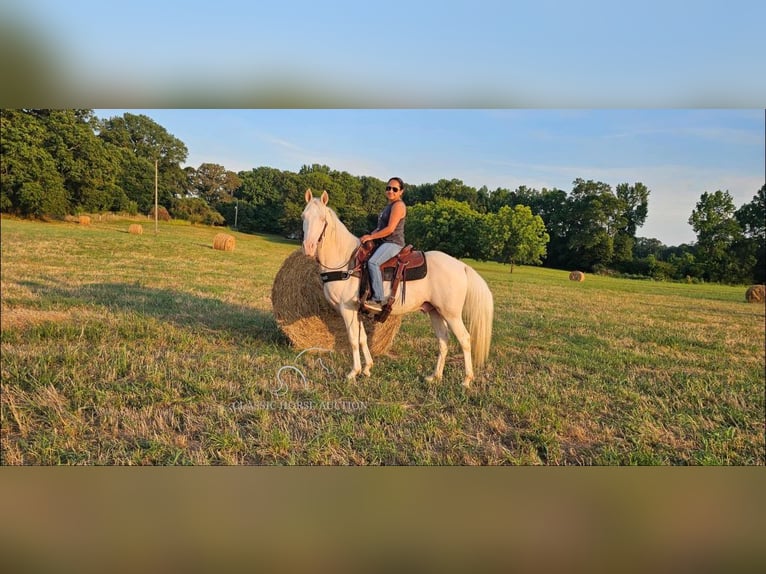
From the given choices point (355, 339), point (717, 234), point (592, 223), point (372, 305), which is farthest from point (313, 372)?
point (717, 234)

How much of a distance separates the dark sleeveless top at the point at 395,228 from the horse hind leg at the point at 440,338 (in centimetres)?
58

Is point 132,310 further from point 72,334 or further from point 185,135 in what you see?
point 185,135

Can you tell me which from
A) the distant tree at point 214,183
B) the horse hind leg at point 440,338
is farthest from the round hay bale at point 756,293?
the distant tree at point 214,183

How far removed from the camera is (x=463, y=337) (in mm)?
2617

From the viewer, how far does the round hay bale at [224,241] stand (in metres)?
2.76

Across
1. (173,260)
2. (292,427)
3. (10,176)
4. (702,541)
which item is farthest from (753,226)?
(10,176)

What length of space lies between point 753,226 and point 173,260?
4161 mm

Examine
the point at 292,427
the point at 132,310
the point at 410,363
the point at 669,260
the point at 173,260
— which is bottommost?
the point at 292,427

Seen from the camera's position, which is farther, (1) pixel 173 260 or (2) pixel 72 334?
(1) pixel 173 260

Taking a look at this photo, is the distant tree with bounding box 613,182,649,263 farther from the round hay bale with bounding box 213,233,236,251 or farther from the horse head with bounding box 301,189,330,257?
the round hay bale with bounding box 213,233,236,251

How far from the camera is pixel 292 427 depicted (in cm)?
226

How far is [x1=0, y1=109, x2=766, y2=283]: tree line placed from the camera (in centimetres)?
245

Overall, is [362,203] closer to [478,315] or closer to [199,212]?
[478,315]

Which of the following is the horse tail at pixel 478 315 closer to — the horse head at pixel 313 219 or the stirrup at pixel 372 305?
the stirrup at pixel 372 305
